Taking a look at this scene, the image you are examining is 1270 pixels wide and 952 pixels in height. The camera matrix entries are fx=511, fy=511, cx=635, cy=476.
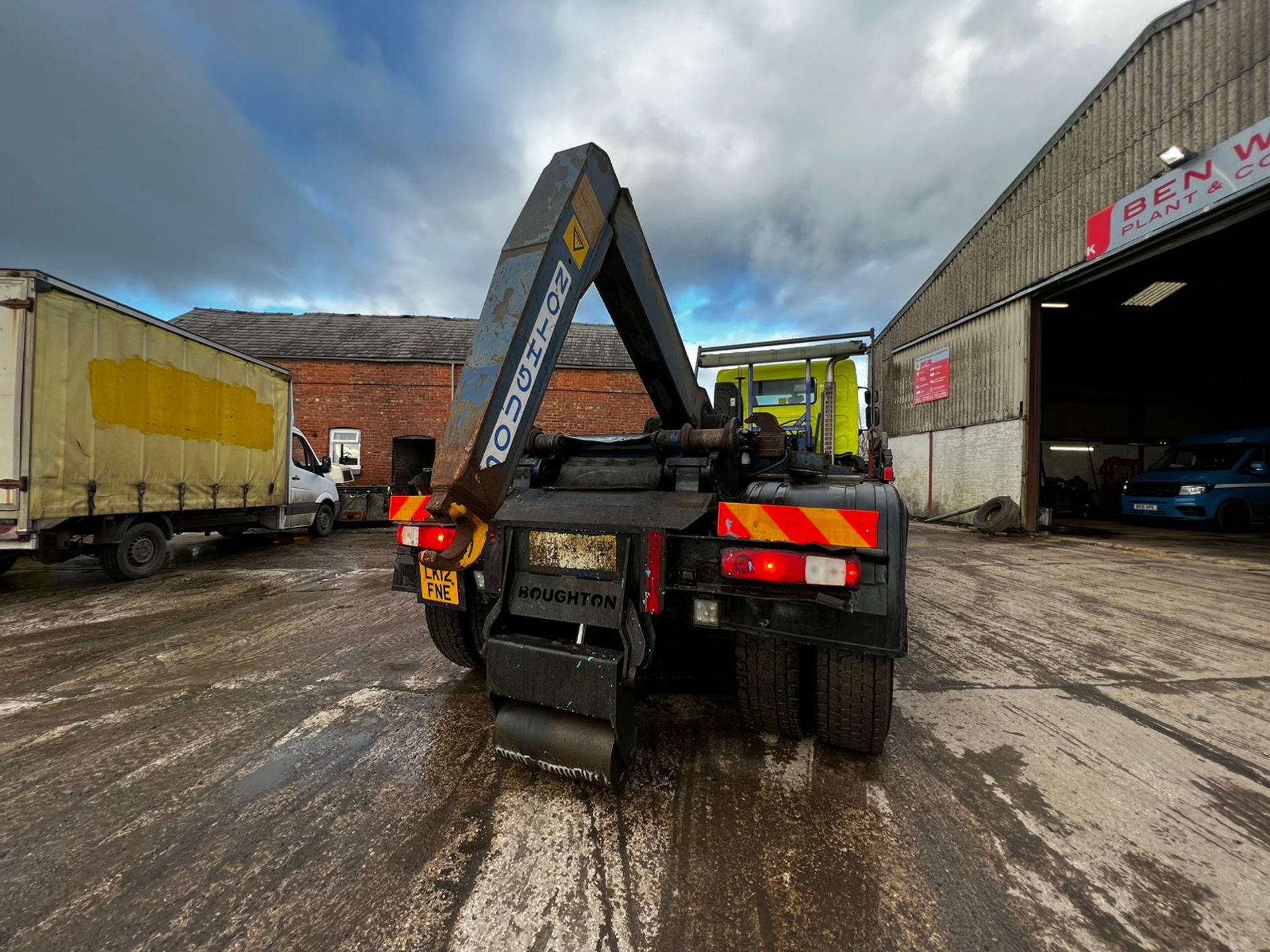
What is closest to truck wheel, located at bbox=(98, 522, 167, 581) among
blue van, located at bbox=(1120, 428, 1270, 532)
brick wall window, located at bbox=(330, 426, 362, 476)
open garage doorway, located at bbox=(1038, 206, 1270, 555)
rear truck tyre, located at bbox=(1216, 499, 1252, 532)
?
brick wall window, located at bbox=(330, 426, 362, 476)

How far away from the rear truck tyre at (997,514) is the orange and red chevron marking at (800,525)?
37.0 feet

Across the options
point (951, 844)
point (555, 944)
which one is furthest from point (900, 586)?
point (555, 944)

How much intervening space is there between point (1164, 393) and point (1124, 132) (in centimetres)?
1596

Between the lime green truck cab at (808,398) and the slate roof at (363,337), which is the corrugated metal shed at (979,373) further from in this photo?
the slate roof at (363,337)

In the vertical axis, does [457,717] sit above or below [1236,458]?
below

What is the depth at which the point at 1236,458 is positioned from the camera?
1171cm

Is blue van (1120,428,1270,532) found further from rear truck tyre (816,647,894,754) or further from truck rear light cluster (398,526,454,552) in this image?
truck rear light cluster (398,526,454,552)

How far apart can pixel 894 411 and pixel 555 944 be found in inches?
678

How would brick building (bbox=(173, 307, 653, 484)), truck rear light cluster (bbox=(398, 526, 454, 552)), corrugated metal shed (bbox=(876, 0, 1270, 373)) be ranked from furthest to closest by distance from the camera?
1. brick building (bbox=(173, 307, 653, 484))
2. corrugated metal shed (bbox=(876, 0, 1270, 373))
3. truck rear light cluster (bbox=(398, 526, 454, 552))

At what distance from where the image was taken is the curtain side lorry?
4918mm

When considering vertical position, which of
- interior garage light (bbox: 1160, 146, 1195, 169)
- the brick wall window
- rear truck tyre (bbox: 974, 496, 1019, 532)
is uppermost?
interior garage light (bbox: 1160, 146, 1195, 169)

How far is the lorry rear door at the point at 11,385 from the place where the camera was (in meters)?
4.85

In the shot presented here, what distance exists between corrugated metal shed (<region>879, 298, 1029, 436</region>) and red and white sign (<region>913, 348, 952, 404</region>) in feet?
0.43

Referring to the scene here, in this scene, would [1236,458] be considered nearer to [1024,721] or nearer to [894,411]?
[894,411]
